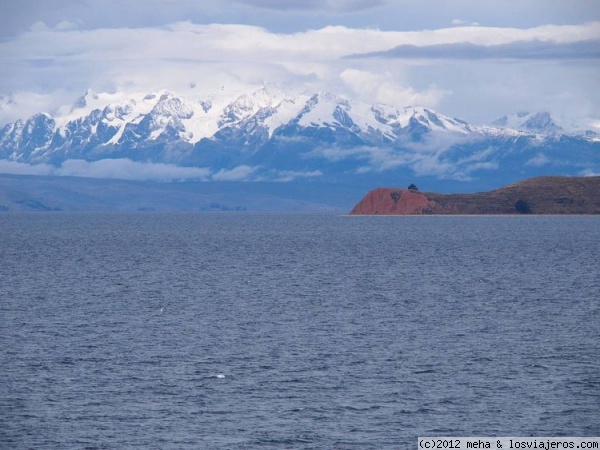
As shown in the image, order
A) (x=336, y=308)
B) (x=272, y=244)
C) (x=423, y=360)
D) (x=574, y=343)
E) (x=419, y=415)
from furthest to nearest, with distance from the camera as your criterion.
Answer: (x=272, y=244) → (x=336, y=308) → (x=574, y=343) → (x=423, y=360) → (x=419, y=415)

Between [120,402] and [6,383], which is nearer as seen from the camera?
[120,402]

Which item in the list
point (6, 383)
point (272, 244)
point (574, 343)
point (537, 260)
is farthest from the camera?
point (272, 244)

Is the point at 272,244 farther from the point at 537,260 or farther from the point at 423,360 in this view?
the point at 423,360

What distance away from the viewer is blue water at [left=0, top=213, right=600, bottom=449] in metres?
43.7

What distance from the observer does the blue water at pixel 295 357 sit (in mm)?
43688

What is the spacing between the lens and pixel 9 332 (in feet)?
213

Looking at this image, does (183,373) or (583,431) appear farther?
(183,373)

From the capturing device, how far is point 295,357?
5662cm

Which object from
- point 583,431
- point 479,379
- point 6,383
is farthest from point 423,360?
point 6,383

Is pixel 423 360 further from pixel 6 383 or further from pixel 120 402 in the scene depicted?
pixel 6 383

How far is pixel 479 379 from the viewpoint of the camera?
51250 mm

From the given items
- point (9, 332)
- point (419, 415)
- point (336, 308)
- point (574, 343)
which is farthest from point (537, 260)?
point (419, 415)

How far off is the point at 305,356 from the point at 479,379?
390 inches

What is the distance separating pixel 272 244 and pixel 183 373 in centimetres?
11892
